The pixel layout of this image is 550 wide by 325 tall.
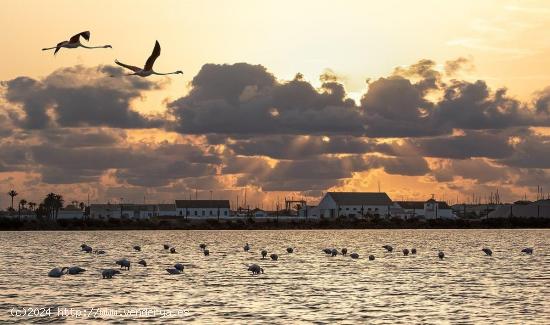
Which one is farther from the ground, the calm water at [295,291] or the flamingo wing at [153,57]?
the flamingo wing at [153,57]

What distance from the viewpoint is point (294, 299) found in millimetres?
45688

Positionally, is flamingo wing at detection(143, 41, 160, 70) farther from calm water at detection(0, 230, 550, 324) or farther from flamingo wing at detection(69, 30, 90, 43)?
calm water at detection(0, 230, 550, 324)

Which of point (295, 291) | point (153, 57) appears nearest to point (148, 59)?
point (153, 57)

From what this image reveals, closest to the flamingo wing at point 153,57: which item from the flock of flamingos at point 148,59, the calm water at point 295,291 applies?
the flock of flamingos at point 148,59

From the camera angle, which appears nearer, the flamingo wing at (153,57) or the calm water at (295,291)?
the flamingo wing at (153,57)

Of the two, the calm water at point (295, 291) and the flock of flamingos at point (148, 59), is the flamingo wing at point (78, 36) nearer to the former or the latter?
the flock of flamingos at point (148, 59)

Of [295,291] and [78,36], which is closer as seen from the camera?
[78,36]

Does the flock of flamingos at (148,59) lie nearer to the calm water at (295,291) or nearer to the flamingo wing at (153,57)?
the flamingo wing at (153,57)

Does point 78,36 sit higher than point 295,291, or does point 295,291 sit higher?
point 78,36

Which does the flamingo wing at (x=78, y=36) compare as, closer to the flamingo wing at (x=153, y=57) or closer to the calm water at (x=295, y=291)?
the flamingo wing at (x=153, y=57)

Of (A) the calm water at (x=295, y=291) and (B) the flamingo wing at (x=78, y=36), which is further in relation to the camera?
(A) the calm water at (x=295, y=291)

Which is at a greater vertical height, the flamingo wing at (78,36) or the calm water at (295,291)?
the flamingo wing at (78,36)

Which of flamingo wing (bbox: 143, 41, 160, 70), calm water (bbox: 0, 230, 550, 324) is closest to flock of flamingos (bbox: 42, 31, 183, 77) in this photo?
flamingo wing (bbox: 143, 41, 160, 70)

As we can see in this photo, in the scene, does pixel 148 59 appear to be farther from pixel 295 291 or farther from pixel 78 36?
pixel 295 291
